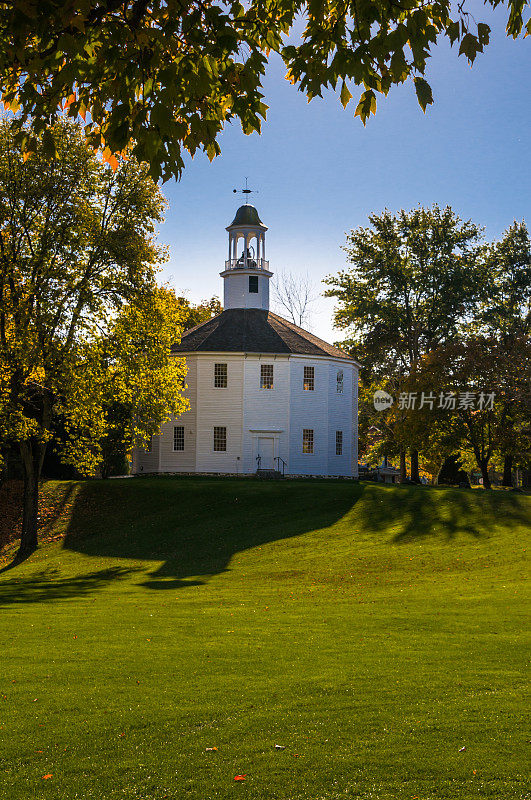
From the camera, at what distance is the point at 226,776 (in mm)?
6324

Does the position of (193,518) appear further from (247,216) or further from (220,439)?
(247,216)

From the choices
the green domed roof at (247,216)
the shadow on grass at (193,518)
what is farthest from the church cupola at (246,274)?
the shadow on grass at (193,518)

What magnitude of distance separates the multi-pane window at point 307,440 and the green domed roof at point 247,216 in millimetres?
16971

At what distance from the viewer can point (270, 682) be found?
909 centimetres

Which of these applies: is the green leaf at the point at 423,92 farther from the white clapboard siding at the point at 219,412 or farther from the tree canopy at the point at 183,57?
the white clapboard siding at the point at 219,412

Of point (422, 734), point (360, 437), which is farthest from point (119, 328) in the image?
point (360, 437)

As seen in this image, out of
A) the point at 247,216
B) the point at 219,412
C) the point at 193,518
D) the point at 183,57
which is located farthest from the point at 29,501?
the point at 247,216

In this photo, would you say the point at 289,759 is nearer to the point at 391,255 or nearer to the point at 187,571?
the point at 187,571

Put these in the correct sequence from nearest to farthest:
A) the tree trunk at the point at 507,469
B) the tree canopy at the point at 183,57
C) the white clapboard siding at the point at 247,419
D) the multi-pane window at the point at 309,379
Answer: the tree canopy at the point at 183,57
the white clapboard siding at the point at 247,419
the multi-pane window at the point at 309,379
the tree trunk at the point at 507,469

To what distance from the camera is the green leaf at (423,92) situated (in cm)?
652

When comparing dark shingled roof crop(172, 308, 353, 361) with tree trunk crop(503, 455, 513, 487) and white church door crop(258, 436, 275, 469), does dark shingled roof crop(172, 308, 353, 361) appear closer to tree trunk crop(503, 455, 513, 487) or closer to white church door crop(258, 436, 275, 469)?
white church door crop(258, 436, 275, 469)

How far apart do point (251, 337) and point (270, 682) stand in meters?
42.8

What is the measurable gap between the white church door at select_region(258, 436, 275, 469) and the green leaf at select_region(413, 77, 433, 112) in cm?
4199

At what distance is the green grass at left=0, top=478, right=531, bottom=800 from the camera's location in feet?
20.9
